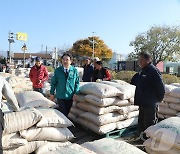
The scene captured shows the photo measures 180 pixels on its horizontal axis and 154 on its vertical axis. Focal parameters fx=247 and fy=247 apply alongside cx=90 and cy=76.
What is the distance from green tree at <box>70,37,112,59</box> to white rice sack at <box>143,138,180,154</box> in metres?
29.0

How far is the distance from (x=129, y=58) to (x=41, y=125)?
29380 millimetres

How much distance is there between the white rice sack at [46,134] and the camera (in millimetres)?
2844

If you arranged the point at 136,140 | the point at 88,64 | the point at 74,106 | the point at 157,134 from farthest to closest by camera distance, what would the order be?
the point at 88,64 → the point at 74,106 → the point at 136,140 → the point at 157,134

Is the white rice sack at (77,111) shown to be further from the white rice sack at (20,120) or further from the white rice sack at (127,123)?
the white rice sack at (20,120)

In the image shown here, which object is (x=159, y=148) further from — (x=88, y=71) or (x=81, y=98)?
(x=88, y=71)

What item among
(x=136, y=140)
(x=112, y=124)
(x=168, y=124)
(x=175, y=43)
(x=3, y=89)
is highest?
(x=175, y=43)

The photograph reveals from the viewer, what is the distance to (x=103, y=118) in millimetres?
3893

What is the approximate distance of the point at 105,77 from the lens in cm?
552

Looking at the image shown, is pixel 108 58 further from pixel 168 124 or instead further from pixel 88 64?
pixel 168 124

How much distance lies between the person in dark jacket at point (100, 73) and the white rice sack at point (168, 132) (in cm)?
272

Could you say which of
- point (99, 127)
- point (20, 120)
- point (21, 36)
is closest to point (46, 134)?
point (20, 120)

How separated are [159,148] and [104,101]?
1357 mm

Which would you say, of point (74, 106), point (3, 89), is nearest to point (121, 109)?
point (74, 106)

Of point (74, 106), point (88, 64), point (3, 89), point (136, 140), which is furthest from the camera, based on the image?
point (88, 64)
